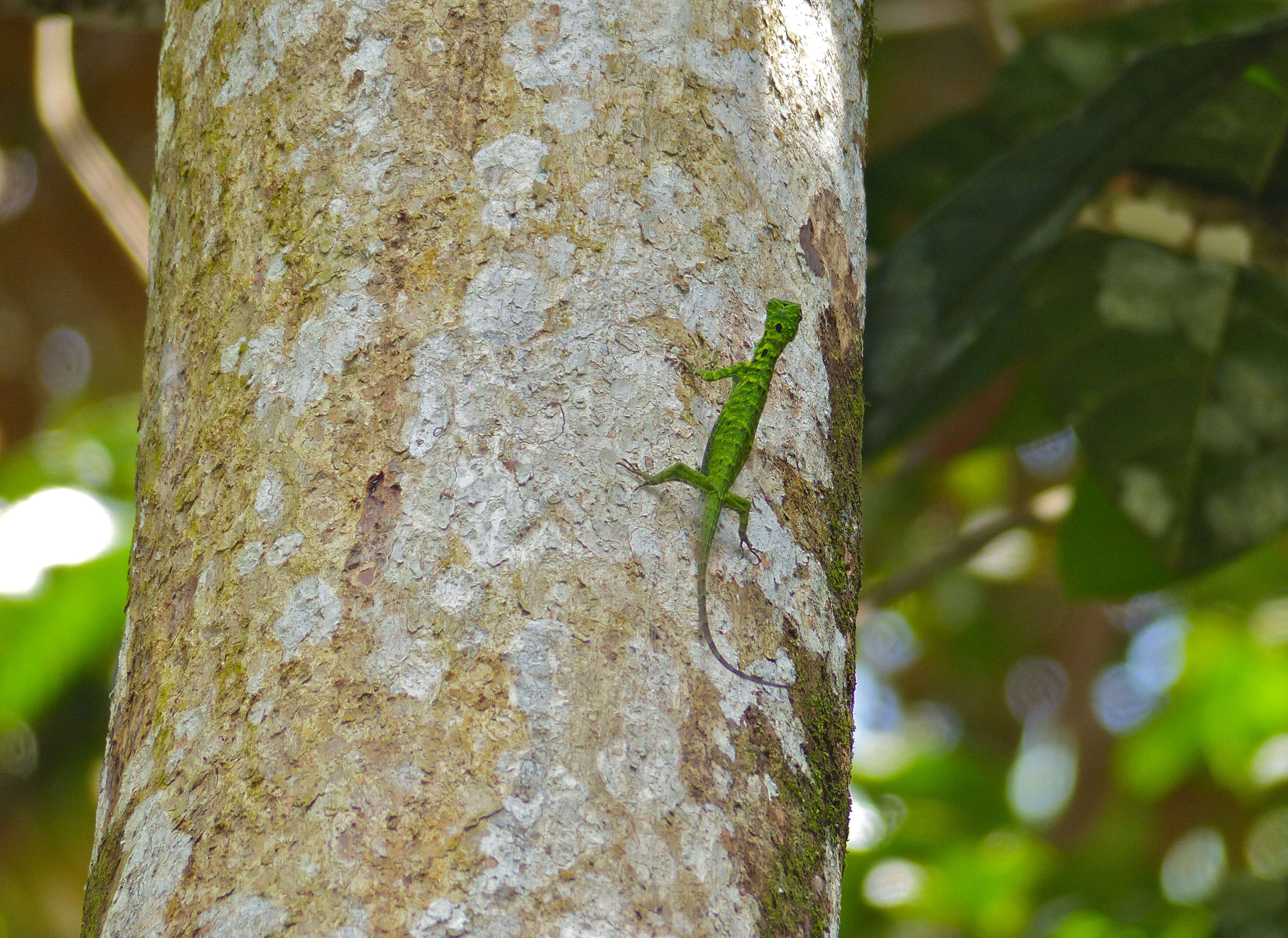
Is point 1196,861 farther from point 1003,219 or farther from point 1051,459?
point 1003,219

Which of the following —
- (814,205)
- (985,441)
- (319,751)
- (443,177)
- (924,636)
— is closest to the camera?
(319,751)

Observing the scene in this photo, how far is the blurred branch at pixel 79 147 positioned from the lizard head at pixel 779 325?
2.53m

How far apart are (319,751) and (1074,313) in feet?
9.72

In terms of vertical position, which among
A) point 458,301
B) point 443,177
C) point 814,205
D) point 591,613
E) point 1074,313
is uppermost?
point 443,177

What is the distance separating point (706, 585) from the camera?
1.43 meters

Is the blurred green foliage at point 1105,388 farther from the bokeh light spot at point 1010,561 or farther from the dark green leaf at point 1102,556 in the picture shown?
the bokeh light spot at point 1010,561

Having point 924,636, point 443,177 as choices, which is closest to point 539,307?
point 443,177

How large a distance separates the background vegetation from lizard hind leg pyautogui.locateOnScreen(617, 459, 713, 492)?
5.75 ft

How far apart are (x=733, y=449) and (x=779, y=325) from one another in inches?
8.7

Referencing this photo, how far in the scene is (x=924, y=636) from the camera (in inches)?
360

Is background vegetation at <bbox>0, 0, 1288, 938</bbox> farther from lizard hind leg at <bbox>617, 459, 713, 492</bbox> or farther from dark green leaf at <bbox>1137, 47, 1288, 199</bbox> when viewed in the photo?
lizard hind leg at <bbox>617, 459, 713, 492</bbox>

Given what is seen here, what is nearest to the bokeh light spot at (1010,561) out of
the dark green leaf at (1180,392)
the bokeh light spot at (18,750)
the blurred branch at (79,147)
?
→ the dark green leaf at (1180,392)

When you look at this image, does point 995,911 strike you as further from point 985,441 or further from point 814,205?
point 814,205

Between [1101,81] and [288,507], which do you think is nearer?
[288,507]
